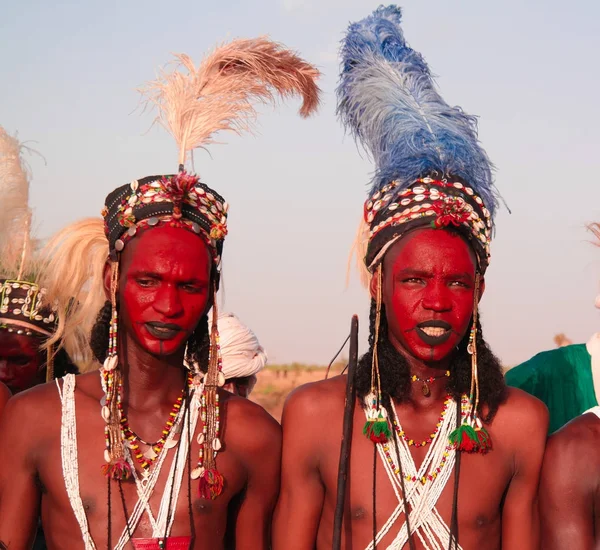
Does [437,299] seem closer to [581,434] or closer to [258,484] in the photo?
[581,434]

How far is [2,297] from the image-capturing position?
20.4 feet

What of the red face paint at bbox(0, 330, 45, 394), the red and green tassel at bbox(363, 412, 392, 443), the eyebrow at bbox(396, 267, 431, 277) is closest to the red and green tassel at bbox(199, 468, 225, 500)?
the red and green tassel at bbox(363, 412, 392, 443)

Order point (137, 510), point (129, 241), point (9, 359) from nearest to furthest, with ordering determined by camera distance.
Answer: point (137, 510) < point (129, 241) < point (9, 359)

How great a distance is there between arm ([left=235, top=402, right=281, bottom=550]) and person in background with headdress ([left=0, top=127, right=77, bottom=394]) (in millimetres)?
1803

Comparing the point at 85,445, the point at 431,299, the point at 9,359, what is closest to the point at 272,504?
the point at 85,445

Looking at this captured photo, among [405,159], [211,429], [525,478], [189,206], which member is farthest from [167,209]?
[525,478]

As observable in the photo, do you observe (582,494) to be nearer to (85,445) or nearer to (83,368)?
(85,445)

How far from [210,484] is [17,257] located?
8.21ft

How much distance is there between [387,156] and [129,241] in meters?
1.36

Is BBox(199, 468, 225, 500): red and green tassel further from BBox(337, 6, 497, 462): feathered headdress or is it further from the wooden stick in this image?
BBox(337, 6, 497, 462): feathered headdress

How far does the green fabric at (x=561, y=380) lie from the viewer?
620 centimetres

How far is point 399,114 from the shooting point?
5.13 metres

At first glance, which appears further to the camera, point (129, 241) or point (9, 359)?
point (9, 359)

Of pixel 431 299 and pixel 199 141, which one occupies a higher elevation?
pixel 199 141
